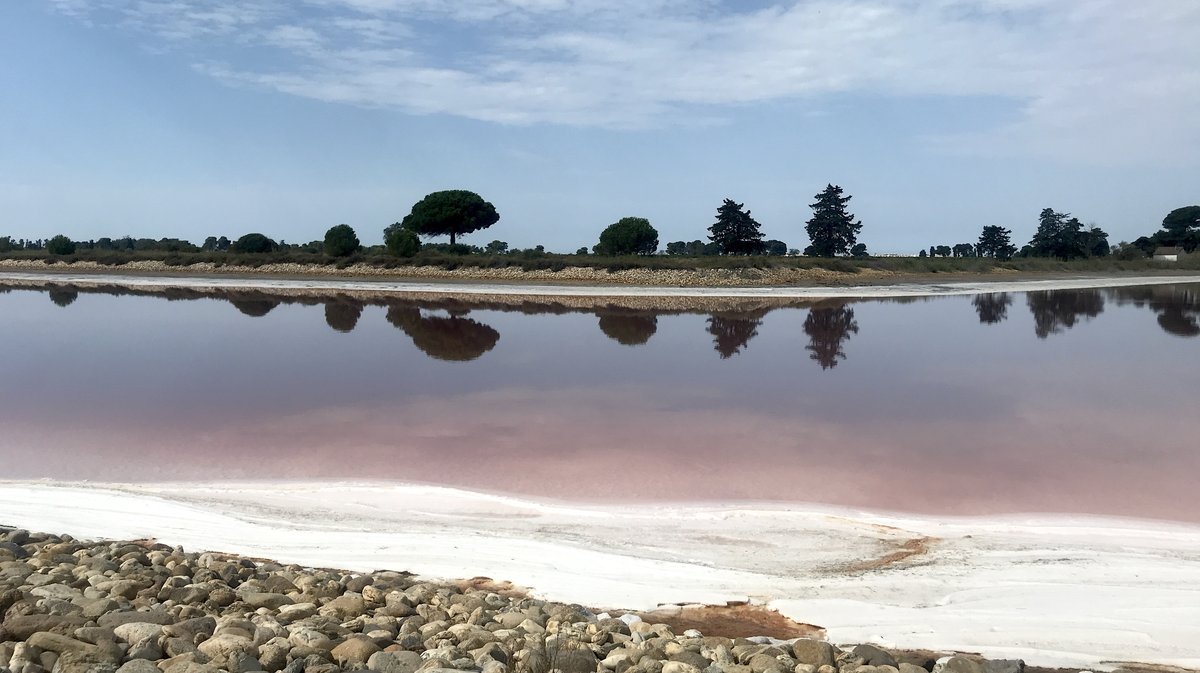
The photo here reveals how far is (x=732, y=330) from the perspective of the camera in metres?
24.8

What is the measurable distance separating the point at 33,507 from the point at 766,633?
267 inches

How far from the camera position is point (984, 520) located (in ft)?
25.5

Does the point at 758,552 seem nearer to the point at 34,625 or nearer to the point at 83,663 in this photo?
the point at 83,663

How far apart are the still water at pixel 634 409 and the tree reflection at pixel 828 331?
186mm

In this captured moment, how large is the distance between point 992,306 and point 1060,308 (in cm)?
261

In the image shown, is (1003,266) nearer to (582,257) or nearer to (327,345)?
(582,257)

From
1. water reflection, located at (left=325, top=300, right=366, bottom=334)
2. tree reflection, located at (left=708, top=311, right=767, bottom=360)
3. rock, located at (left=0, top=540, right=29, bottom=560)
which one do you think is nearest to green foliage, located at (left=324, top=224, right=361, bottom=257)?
water reflection, located at (left=325, top=300, right=366, bottom=334)

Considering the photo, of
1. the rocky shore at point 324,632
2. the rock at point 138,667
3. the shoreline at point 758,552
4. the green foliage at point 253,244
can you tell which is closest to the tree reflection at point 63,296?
the green foliage at point 253,244

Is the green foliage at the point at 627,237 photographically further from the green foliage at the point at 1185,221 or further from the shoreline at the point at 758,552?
the green foliage at the point at 1185,221

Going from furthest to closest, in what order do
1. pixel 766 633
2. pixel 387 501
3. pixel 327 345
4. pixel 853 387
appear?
1. pixel 327 345
2. pixel 853 387
3. pixel 387 501
4. pixel 766 633

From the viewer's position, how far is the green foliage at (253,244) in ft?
189

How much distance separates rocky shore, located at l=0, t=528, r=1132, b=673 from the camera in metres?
4.09

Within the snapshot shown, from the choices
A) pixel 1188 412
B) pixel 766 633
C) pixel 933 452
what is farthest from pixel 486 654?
pixel 1188 412

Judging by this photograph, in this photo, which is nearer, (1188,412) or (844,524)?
(844,524)
